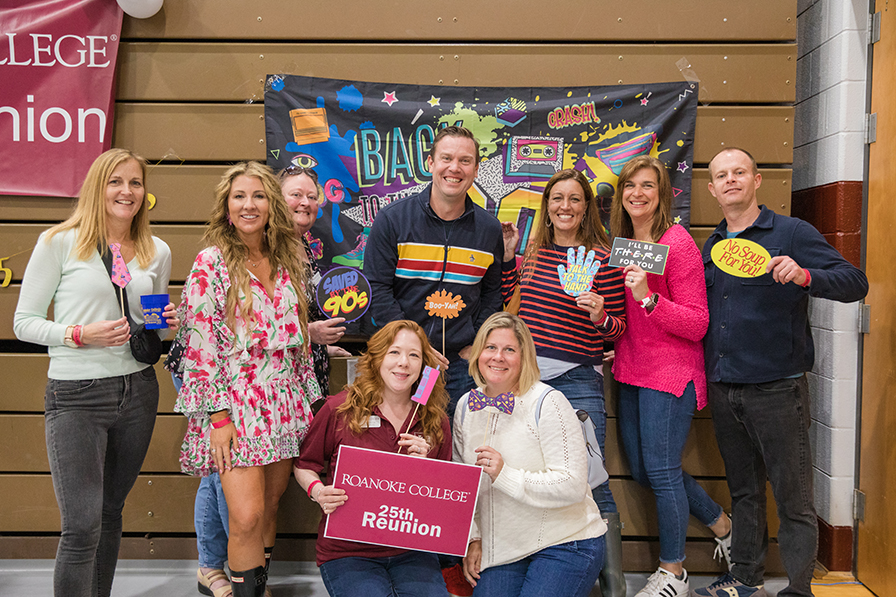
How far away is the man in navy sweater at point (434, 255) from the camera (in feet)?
8.36

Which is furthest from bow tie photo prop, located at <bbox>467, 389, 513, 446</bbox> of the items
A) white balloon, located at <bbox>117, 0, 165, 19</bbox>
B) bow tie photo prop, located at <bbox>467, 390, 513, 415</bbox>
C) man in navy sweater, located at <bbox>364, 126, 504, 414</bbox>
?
white balloon, located at <bbox>117, 0, 165, 19</bbox>

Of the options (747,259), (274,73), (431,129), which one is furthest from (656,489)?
(274,73)

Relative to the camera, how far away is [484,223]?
2643mm

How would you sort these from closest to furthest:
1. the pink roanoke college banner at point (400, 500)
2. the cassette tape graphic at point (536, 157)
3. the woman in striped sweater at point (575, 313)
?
the pink roanoke college banner at point (400, 500)
the woman in striped sweater at point (575, 313)
the cassette tape graphic at point (536, 157)

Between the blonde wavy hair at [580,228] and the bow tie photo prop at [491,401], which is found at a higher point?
the blonde wavy hair at [580,228]

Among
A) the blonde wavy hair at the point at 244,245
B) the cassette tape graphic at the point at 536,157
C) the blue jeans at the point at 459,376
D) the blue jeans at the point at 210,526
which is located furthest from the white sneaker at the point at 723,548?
the blue jeans at the point at 210,526

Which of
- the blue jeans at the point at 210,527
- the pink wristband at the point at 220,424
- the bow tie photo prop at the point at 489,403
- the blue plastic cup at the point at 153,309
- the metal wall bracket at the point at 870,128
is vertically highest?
the metal wall bracket at the point at 870,128

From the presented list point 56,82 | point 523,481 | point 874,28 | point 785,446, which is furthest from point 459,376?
point 874,28

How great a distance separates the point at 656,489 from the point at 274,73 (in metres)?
2.71

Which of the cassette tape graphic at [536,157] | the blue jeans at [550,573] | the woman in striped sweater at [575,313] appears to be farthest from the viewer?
the cassette tape graphic at [536,157]

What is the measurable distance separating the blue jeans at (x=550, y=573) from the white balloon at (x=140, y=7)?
9.92ft

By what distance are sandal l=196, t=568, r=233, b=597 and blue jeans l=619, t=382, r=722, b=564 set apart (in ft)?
6.12

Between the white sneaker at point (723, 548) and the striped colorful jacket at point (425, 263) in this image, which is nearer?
the striped colorful jacket at point (425, 263)

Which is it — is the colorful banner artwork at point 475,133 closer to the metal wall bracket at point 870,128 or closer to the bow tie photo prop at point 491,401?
the metal wall bracket at point 870,128
